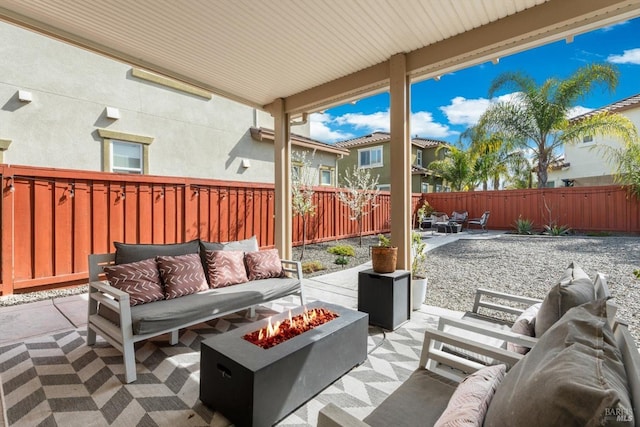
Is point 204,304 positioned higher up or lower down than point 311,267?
higher up

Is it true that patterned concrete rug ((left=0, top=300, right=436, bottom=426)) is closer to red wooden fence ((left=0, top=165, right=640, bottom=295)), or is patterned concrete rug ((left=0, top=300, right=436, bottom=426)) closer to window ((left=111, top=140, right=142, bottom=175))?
red wooden fence ((left=0, top=165, right=640, bottom=295))

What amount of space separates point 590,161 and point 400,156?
1563cm

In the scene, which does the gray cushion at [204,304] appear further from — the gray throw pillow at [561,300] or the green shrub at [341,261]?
the green shrub at [341,261]

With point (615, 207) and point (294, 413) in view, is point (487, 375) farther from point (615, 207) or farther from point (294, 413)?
point (615, 207)

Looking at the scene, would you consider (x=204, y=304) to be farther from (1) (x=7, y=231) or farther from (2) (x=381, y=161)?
(2) (x=381, y=161)

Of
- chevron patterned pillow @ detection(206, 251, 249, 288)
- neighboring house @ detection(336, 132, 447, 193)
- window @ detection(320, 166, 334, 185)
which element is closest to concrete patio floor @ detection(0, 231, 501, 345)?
chevron patterned pillow @ detection(206, 251, 249, 288)

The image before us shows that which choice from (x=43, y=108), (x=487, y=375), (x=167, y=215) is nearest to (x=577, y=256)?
(x=487, y=375)

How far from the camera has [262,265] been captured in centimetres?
356

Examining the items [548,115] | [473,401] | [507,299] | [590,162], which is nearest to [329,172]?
[548,115]

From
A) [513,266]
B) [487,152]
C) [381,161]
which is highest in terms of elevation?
[381,161]

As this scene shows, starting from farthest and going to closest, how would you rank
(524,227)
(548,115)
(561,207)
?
1. (561,207)
2. (524,227)
3. (548,115)

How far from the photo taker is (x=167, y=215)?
17.4 feet

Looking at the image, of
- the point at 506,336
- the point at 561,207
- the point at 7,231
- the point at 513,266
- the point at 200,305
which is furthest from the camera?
the point at 561,207

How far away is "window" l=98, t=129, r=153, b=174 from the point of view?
638cm
